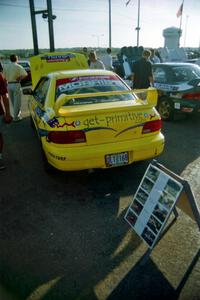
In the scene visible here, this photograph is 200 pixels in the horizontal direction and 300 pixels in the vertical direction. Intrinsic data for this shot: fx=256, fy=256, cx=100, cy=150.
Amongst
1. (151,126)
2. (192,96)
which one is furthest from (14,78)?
(151,126)

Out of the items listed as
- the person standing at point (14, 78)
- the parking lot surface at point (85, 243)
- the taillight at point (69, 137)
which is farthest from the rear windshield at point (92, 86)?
the person standing at point (14, 78)

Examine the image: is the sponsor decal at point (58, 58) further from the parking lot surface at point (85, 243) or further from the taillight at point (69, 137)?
the taillight at point (69, 137)

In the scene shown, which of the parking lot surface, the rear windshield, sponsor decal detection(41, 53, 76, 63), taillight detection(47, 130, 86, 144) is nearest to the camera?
the parking lot surface

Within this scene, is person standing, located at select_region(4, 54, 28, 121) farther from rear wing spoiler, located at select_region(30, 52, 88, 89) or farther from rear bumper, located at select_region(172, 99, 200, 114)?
rear bumper, located at select_region(172, 99, 200, 114)

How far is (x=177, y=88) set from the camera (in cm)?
632

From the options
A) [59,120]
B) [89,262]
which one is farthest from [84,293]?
[59,120]

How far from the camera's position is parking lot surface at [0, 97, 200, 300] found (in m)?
2.13

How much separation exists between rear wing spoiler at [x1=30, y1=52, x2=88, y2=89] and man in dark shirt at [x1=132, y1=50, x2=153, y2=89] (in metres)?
1.44

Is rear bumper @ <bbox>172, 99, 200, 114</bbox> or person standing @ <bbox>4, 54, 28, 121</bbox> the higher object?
person standing @ <bbox>4, 54, 28, 121</bbox>

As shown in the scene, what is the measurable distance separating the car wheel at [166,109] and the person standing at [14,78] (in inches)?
151

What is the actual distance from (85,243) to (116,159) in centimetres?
121

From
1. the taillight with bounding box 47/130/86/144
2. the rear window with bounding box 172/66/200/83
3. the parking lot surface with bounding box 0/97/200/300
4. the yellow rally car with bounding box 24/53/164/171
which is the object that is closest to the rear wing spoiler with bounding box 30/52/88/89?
the rear window with bounding box 172/66/200/83

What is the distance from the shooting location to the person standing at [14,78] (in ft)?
22.8

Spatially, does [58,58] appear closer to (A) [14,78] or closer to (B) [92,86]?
(A) [14,78]
